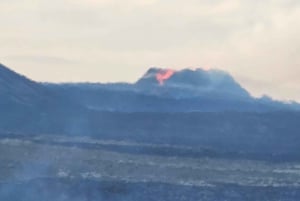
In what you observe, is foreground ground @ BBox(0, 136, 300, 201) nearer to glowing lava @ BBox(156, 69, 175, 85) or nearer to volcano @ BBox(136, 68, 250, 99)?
volcano @ BBox(136, 68, 250, 99)

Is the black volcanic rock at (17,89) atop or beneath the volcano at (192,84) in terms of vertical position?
beneath

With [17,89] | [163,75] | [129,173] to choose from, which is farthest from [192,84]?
[129,173]

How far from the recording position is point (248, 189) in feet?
142

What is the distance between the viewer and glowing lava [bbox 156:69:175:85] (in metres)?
126

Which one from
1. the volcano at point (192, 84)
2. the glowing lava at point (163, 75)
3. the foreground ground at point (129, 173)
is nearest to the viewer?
the foreground ground at point (129, 173)

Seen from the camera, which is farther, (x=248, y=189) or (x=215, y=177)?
(x=215, y=177)

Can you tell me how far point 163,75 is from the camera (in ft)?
419

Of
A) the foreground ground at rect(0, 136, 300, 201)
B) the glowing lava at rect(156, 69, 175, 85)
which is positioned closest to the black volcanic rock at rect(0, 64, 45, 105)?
the foreground ground at rect(0, 136, 300, 201)

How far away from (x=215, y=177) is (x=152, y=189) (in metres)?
8.79

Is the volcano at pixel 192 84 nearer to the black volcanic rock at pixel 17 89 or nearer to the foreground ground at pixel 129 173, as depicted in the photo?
the black volcanic rock at pixel 17 89

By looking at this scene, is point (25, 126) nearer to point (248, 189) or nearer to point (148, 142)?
point (148, 142)

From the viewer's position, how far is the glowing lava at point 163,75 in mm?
125781

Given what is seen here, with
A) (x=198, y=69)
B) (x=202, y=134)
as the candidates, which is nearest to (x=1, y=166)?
(x=202, y=134)

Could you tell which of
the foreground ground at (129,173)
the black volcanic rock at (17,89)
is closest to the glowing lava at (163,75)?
the black volcanic rock at (17,89)
